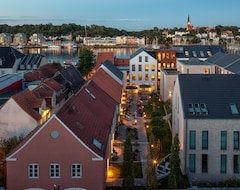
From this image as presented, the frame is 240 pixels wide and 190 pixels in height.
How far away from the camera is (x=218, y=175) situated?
81.5ft

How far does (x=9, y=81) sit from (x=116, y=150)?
18.5m

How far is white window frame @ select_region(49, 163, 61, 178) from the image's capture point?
21.0 meters

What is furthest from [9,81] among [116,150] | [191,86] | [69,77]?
[191,86]

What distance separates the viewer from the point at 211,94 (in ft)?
86.0

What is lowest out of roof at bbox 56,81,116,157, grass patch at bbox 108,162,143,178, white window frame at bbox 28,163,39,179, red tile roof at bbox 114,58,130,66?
grass patch at bbox 108,162,143,178

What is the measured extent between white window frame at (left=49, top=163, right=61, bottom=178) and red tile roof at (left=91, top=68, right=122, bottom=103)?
18.5m

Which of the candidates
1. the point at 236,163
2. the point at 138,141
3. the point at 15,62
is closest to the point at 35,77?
the point at 15,62

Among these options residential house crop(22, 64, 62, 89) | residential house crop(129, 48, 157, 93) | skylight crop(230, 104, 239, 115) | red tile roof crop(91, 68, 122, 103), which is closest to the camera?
skylight crop(230, 104, 239, 115)

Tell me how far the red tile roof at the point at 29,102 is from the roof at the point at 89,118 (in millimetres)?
3650

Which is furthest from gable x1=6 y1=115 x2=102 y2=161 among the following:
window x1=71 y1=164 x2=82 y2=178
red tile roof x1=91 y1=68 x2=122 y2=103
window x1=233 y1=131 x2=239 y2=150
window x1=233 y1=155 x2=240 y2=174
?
red tile roof x1=91 y1=68 x2=122 y2=103

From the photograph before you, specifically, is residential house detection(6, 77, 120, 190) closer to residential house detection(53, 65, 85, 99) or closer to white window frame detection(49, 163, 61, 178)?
white window frame detection(49, 163, 61, 178)

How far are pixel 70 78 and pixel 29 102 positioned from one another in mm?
18822

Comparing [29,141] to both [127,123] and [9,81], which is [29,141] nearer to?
[127,123]

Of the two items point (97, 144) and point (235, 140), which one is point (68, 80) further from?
point (235, 140)
